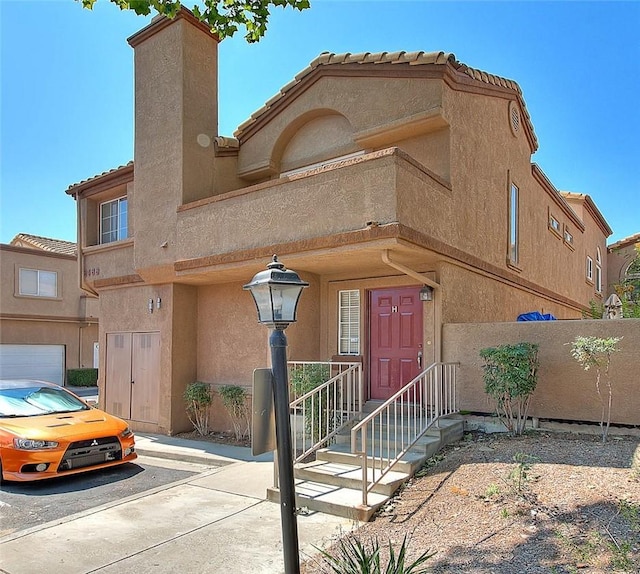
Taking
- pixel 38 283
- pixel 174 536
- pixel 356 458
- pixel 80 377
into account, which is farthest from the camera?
pixel 80 377

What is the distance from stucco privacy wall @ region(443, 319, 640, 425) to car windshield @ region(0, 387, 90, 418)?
6.90 m

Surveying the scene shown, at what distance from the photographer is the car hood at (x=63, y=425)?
7.64 m

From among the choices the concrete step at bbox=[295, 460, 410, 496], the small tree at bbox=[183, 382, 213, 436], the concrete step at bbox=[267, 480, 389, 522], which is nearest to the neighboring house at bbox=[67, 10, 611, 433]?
the small tree at bbox=[183, 382, 213, 436]

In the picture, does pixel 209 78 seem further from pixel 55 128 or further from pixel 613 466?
pixel 613 466

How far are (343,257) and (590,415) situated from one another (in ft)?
14.9

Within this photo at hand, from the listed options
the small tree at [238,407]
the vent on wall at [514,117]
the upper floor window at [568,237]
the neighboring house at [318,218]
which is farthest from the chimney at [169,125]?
the upper floor window at [568,237]

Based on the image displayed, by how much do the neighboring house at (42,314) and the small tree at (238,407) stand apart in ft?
50.0

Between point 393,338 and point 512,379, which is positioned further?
point 393,338

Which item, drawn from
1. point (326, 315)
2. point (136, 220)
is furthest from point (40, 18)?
point (326, 315)

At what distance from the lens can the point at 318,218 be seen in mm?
8398

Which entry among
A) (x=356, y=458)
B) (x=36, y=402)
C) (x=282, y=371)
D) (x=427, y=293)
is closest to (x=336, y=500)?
(x=356, y=458)

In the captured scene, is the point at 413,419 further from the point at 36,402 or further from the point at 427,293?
the point at 36,402

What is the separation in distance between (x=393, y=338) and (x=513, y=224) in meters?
5.17

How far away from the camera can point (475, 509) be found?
5418 millimetres
